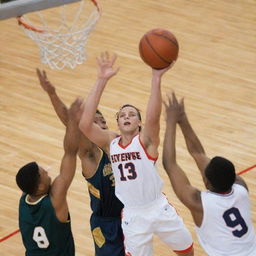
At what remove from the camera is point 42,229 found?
557 centimetres

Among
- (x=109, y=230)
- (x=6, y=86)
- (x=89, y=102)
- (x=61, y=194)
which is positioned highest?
(x=89, y=102)

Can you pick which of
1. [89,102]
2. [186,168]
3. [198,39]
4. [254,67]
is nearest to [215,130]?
[186,168]

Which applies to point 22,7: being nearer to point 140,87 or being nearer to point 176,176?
point 176,176

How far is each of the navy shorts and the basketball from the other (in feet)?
4.30

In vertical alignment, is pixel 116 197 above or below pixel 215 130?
above

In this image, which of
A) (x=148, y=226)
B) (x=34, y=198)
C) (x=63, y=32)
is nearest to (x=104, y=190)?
(x=148, y=226)

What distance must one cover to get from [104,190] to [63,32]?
5.53 m

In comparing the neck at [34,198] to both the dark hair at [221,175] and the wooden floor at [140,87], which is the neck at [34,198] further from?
the wooden floor at [140,87]

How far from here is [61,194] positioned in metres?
5.55

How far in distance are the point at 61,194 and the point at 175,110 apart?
3.27 ft

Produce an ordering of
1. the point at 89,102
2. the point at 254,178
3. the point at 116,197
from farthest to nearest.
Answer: the point at 254,178
the point at 116,197
the point at 89,102

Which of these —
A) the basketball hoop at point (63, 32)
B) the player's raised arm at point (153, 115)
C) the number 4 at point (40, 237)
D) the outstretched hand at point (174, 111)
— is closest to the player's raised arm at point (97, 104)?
the player's raised arm at point (153, 115)

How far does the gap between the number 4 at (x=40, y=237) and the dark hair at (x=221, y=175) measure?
1.27 metres

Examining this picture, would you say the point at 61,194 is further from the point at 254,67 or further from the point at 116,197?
the point at 254,67
